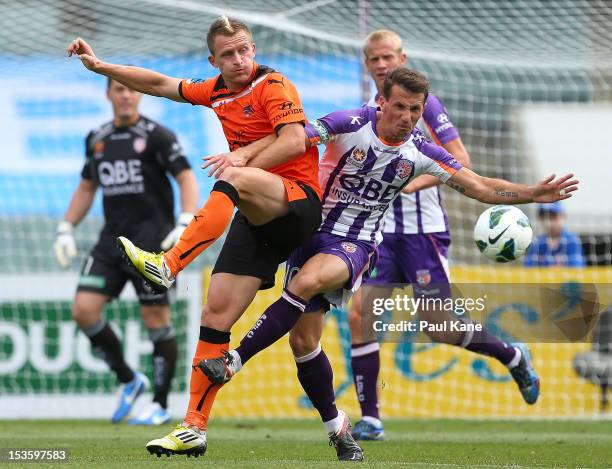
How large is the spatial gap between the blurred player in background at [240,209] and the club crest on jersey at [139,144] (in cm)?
291

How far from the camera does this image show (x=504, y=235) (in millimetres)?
6195

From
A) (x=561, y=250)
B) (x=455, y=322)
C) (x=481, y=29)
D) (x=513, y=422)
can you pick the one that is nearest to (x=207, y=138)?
(x=481, y=29)

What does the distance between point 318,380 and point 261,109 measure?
4.62ft

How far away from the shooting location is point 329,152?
19.8 feet

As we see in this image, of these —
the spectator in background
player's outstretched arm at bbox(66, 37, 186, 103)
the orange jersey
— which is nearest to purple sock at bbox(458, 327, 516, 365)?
the orange jersey

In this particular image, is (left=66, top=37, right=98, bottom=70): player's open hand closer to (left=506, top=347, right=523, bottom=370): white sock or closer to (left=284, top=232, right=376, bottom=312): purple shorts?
(left=284, top=232, right=376, bottom=312): purple shorts

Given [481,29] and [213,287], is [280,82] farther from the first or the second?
[481,29]

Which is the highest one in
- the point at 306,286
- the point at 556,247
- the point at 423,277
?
the point at 306,286

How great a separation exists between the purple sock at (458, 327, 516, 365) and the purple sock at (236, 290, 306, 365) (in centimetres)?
216

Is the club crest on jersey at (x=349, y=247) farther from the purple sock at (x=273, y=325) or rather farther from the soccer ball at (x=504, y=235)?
the soccer ball at (x=504, y=235)

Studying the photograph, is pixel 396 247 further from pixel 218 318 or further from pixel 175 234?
pixel 218 318

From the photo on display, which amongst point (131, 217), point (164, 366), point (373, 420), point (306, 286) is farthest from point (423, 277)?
point (131, 217)

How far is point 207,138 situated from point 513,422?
583 cm

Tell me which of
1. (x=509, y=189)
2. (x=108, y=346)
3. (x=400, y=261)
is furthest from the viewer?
(x=108, y=346)
